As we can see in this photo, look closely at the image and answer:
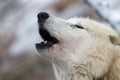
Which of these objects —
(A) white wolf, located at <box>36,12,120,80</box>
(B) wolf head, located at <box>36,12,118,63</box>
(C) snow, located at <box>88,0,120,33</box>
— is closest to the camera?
(A) white wolf, located at <box>36,12,120,80</box>

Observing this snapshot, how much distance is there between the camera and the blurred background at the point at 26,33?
14781 millimetres

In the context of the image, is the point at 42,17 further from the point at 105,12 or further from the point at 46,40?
the point at 105,12

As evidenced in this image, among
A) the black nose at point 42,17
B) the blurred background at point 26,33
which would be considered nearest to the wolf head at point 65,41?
the black nose at point 42,17

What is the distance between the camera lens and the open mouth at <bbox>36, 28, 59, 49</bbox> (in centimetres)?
584

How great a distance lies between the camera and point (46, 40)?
596 cm

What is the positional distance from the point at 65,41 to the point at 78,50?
0.60 feet

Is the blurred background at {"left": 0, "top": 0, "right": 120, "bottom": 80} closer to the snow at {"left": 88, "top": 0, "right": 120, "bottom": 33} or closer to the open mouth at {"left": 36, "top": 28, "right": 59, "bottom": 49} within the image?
the snow at {"left": 88, "top": 0, "right": 120, "bottom": 33}

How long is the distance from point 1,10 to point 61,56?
17057 millimetres

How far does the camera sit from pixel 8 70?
1566 centimetres

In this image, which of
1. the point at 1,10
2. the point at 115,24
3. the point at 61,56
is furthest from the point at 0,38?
the point at 61,56

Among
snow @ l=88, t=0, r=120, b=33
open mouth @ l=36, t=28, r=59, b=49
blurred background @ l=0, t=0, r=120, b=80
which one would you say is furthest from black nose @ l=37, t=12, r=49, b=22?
blurred background @ l=0, t=0, r=120, b=80

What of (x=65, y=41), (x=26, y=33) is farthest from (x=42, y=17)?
(x=26, y=33)

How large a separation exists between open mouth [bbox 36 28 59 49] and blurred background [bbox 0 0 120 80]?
6709 millimetres

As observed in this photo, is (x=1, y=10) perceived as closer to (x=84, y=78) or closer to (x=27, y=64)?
(x=27, y=64)
